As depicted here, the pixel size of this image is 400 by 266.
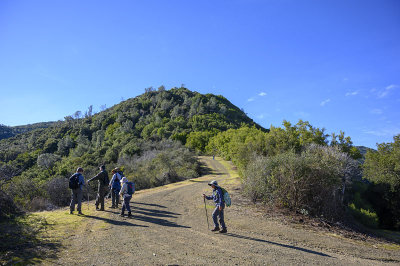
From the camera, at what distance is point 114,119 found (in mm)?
92750

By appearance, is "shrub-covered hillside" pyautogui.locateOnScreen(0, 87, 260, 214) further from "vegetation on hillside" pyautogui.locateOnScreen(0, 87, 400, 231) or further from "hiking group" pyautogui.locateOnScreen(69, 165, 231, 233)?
"hiking group" pyautogui.locateOnScreen(69, 165, 231, 233)

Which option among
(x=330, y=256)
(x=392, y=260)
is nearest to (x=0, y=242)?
(x=330, y=256)

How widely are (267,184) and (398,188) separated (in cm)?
2215

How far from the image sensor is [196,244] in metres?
6.70

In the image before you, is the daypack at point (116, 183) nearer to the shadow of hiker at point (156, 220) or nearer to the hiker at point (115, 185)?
the hiker at point (115, 185)

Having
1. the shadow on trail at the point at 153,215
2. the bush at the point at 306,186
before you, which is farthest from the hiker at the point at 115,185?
the bush at the point at 306,186

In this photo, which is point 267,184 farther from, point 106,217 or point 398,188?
point 398,188

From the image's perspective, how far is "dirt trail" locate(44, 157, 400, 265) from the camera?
5.57 metres

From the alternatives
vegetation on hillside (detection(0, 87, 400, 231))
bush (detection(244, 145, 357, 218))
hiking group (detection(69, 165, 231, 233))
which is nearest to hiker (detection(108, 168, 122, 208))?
hiking group (detection(69, 165, 231, 233))

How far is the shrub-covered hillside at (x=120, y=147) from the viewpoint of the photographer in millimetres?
13891

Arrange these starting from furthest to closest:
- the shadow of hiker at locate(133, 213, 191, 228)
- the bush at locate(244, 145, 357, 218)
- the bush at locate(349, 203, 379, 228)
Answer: the bush at locate(349, 203, 379, 228), the bush at locate(244, 145, 357, 218), the shadow of hiker at locate(133, 213, 191, 228)

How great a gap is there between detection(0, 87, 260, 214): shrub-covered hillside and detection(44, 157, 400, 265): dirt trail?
3767 mm

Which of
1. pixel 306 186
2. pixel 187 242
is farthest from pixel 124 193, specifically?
pixel 306 186

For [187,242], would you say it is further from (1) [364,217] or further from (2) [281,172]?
(1) [364,217]
